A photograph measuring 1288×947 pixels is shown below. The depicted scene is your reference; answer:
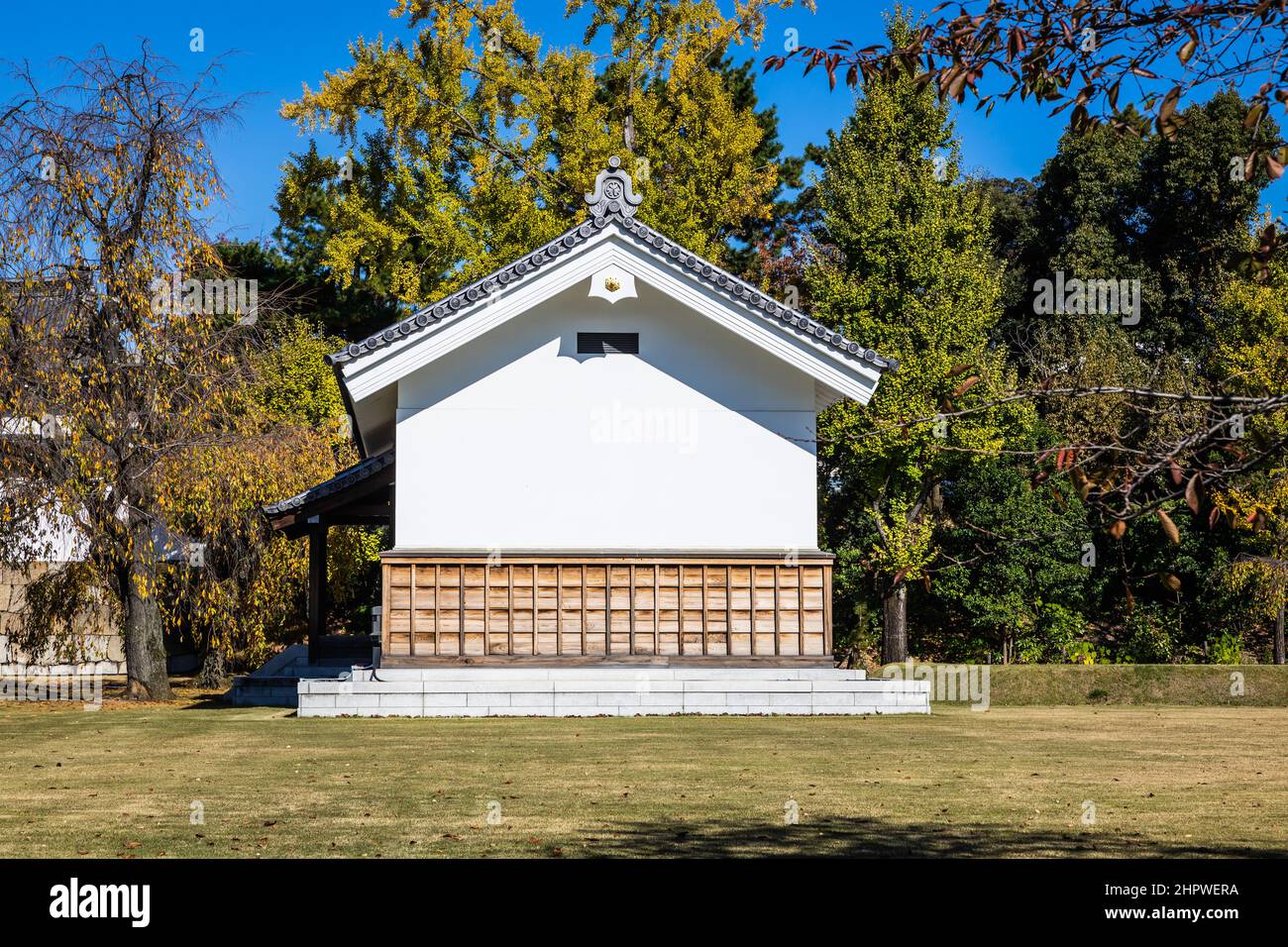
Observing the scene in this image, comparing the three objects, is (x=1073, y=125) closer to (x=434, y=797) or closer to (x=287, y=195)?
(x=434, y=797)

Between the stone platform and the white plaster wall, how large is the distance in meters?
1.91

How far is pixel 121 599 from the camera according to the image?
73.7 feet

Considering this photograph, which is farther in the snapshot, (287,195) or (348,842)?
(287,195)

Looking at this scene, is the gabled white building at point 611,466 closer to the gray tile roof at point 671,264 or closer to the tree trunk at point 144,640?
the gray tile roof at point 671,264

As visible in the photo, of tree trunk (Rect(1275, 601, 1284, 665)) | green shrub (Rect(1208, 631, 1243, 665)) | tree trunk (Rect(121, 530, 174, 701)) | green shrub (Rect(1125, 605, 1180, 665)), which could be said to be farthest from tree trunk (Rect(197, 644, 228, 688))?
tree trunk (Rect(1275, 601, 1284, 665))

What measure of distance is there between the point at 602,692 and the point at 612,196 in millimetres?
7463

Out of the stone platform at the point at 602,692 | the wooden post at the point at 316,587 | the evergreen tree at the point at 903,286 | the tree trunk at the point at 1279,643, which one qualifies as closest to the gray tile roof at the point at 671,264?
the stone platform at the point at 602,692

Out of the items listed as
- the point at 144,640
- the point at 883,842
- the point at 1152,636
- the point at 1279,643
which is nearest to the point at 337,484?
the point at 144,640

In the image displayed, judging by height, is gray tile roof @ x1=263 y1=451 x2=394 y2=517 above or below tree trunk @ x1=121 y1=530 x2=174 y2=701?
above

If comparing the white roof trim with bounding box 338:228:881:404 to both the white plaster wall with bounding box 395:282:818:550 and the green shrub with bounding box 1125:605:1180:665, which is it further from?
the green shrub with bounding box 1125:605:1180:665

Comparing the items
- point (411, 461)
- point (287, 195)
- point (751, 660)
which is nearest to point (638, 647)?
point (751, 660)

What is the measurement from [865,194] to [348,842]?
25.3 meters

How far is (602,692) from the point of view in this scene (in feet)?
63.3

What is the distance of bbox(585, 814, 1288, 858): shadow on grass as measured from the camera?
7.98m
